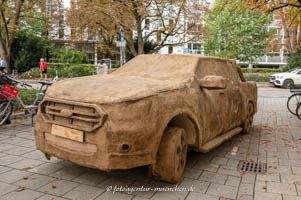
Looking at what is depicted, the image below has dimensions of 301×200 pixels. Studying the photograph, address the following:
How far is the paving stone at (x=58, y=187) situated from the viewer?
3463 mm

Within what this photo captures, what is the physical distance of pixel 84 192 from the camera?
3.47 metres

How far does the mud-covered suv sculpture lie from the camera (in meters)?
3.14

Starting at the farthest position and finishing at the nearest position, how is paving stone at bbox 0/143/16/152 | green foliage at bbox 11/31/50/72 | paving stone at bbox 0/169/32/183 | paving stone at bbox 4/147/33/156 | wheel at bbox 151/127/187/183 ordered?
green foliage at bbox 11/31/50/72 → paving stone at bbox 0/143/16/152 → paving stone at bbox 4/147/33/156 → paving stone at bbox 0/169/32/183 → wheel at bbox 151/127/187/183

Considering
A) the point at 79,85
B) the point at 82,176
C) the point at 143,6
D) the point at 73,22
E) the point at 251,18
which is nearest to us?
the point at 79,85

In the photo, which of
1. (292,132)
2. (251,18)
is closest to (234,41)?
(251,18)

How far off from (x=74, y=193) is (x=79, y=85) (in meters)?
1.33

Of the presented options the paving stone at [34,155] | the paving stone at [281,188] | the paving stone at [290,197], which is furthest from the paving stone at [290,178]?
the paving stone at [34,155]

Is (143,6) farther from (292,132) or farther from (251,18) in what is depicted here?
(251,18)

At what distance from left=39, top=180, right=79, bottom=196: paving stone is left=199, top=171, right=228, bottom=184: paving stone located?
1771mm

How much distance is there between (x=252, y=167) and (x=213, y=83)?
157cm

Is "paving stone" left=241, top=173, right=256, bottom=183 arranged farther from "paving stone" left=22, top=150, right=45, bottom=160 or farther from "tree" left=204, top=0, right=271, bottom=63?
"tree" left=204, top=0, right=271, bottom=63

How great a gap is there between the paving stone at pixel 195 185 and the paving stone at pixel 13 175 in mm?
2175

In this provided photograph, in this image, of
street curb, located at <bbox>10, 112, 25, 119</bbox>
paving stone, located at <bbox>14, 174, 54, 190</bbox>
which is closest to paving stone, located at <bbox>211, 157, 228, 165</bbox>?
paving stone, located at <bbox>14, 174, 54, 190</bbox>

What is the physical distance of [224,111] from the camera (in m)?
4.99
